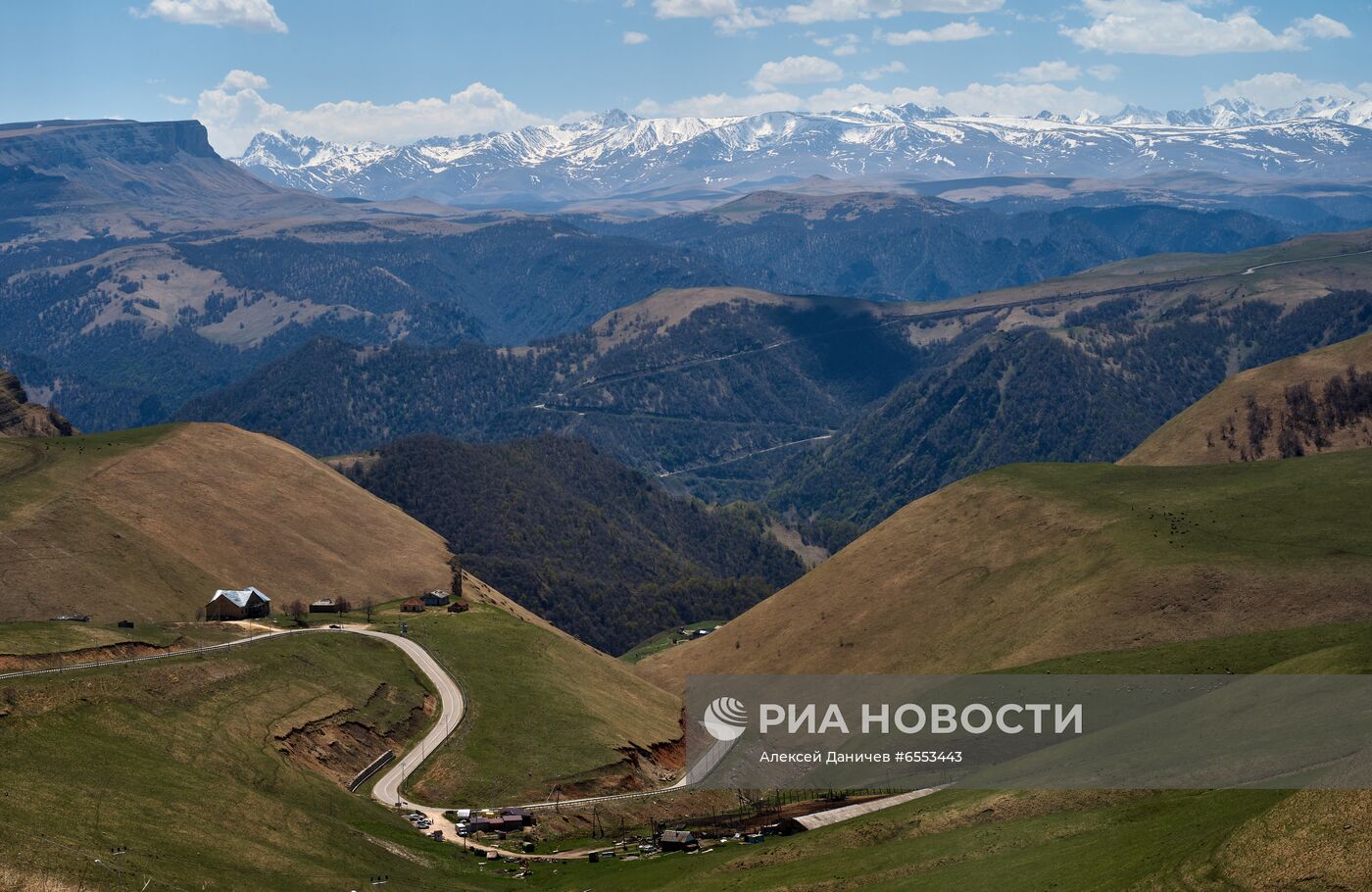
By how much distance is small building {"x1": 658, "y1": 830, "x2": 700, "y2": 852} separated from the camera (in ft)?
427

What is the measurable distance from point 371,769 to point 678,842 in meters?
35.7

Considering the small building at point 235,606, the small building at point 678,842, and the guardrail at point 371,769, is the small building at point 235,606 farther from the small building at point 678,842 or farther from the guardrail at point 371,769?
the small building at point 678,842

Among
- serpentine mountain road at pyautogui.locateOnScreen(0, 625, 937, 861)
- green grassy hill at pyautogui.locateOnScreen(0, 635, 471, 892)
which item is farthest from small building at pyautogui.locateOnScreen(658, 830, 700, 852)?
green grassy hill at pyautogui.locateOnScreen(0, 635, 471, 892)

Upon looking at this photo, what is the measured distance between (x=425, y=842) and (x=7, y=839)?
4131cm

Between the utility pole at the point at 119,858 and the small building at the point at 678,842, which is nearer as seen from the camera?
the utility pole at the point at 119,858

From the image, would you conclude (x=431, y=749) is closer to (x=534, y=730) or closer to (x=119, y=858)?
(x=534, y=730)

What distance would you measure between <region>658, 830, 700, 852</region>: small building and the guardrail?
98.7 feet

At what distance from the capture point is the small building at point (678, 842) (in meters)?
130

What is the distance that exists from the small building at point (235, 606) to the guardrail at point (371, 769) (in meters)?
38.0

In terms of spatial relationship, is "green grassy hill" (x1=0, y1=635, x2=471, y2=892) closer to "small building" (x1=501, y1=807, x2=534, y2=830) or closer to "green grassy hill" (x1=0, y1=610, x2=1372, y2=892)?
"green grassy hill" (x1=0, y1=610, x2=1372, y2=892)

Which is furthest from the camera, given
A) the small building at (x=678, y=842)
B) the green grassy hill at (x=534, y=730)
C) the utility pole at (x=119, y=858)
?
the green grassy hill at (x=534, y=730)

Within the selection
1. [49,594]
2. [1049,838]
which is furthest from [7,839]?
[49,594]

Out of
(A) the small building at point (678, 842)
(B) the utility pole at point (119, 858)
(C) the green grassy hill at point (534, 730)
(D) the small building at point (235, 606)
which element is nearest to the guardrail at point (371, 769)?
(C) the green grassy hill at point (534, 730)

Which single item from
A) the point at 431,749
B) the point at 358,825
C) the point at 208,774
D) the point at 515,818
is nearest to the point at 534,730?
the point at 431,749
